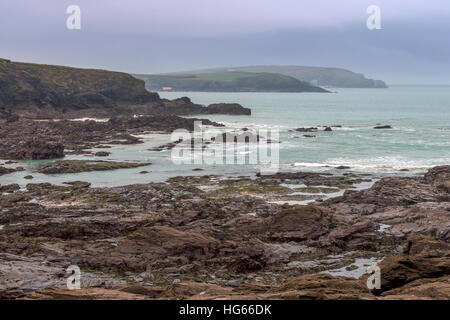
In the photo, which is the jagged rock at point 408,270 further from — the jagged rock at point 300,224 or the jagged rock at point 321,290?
the jagged rock at point 300,224

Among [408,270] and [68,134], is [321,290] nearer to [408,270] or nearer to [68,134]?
[408,270]

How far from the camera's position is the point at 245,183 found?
41.1 m

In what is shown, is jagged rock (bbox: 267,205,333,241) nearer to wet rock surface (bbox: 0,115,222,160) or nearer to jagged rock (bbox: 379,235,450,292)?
jagged rock (bbox: 379,235,450,292)

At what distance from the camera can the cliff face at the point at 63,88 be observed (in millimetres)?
110688

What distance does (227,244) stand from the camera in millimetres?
20797

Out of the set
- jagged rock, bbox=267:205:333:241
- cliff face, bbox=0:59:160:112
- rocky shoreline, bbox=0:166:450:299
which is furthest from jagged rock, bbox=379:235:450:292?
cliff face, bbox=0:59:160:112

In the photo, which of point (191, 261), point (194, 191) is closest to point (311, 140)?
point (194, 191)

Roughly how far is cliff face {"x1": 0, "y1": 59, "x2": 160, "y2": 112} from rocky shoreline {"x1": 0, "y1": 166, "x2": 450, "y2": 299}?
81073 mm

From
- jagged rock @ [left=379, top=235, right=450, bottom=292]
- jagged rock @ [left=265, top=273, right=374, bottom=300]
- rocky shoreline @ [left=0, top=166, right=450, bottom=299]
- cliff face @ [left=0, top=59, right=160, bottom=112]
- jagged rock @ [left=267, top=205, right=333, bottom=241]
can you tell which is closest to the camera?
jagged rock @ [left=265, top=273, right=374, bottom=300]

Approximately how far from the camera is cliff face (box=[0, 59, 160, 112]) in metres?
111

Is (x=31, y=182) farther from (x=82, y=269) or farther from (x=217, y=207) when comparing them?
(x=82, y=269)

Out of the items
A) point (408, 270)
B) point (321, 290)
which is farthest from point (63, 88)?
point (321, 290)

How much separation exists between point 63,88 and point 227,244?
113 metres

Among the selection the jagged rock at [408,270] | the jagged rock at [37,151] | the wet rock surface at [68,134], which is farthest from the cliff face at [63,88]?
the jagged rock at [408,270]
